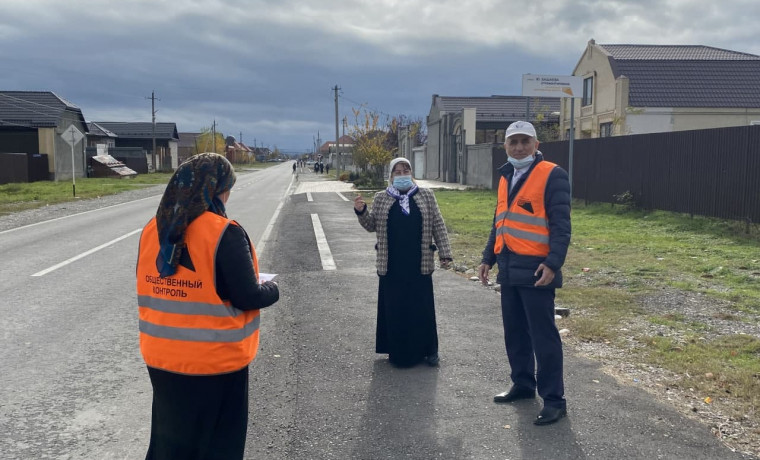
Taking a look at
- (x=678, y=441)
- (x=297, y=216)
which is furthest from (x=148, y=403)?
(x=297, y=216)

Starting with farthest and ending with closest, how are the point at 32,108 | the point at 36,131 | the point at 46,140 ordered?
the point at 32,108 → the point at 36,131 → the point at 46,140

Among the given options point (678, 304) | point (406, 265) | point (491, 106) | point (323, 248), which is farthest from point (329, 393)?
point (491, 106)

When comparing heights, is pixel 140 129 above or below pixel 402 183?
above

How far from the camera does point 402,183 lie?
563 centimetres

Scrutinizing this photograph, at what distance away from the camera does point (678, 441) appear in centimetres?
411

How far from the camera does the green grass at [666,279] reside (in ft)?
18.2

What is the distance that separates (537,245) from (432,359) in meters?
1.61

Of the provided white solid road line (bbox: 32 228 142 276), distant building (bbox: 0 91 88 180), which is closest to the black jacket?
white solid road line (bbox: 32 228 142 276)

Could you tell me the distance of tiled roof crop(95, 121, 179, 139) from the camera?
8356 centimetres

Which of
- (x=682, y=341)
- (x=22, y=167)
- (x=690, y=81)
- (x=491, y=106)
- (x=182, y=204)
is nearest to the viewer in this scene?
(x=182, y=204)

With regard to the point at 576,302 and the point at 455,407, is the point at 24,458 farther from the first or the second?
the point at 576,302

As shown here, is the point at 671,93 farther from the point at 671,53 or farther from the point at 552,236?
the point at 552,236

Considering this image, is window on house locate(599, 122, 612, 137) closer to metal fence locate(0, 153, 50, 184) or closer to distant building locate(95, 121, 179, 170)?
metal fence locate(0, 153, 50, 184)

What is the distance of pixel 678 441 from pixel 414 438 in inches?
61.1
